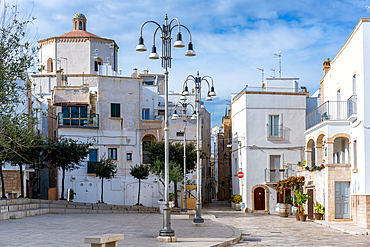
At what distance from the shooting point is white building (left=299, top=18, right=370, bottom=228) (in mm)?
24516

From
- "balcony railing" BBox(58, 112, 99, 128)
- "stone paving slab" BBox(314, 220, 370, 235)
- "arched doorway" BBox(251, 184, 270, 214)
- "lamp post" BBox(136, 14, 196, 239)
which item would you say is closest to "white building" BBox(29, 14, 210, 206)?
"balcony railing" BBox(58, 112, 99, 128)

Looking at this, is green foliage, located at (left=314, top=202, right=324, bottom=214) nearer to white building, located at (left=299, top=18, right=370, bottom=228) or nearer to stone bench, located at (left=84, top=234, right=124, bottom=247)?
white building, located at (left=299, top=18, right=370, bottom=228)

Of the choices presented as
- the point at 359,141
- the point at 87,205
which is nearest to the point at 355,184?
the point at 359,141

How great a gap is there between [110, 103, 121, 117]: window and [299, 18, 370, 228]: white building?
18169mm

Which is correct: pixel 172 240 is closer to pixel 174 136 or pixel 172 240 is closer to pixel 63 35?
pixel 174 136

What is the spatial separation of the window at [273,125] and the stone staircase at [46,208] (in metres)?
11.8

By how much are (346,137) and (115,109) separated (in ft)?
73.2

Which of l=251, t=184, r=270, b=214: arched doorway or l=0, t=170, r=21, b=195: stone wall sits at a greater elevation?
l=0, t=170, r=21, b=195: stone wall

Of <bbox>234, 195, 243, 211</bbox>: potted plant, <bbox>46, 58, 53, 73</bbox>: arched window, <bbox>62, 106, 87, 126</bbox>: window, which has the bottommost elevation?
<bbox>234, 195, 243, 211</bbox>: potted plant

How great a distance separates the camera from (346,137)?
2750cm

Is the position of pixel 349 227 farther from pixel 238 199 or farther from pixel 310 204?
pixel 238 199

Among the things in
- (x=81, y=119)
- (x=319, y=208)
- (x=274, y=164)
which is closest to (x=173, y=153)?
(x=274, y=164)

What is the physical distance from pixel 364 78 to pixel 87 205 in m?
19.5

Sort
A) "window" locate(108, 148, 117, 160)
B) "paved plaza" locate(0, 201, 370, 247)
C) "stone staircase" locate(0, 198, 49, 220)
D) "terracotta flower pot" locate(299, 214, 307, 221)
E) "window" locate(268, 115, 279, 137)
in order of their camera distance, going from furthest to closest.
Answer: "window" locate(108, 148, 117, 160), "window" locate(268, 115, 279, 137), "terracotta flower pot" locate(299, 214, 307, 221), "stone staircase" locate(0, 198, 49, 220), "paved plaza" locate(0, 201, 370, 247)
